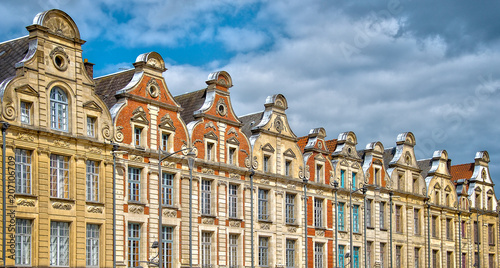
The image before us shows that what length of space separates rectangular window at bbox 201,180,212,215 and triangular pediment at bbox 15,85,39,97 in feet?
40.3

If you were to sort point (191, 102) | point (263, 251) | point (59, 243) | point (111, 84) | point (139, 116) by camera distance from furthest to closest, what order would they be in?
point (263, 251) → point (191, 102) → point (111, 84) → point (139, 116) → point (59, 243)

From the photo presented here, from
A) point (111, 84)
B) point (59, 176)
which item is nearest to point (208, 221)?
point (111, 84)

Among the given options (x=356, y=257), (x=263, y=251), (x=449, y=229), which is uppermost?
(x=449, y=229)

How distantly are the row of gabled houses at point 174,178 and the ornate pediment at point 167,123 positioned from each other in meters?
0.06

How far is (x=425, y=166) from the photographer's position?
68.6m

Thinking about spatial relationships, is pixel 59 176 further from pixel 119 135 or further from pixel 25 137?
pixel 119 135

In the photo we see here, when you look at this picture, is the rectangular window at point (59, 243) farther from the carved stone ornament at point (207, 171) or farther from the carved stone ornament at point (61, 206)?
the carved stone ornament at point (207, 171)

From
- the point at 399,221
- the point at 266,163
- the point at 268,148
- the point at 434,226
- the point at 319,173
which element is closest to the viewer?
the point at 268,148

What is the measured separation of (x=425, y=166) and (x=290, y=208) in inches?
844

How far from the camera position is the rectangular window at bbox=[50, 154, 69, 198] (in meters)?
36.5

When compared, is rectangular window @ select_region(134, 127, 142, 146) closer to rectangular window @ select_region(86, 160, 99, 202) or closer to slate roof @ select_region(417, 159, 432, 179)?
rectangular window @ select_region(86, 160, 99, 202)

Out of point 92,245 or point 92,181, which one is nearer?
point 92,245

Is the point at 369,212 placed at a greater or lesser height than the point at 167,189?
lesser

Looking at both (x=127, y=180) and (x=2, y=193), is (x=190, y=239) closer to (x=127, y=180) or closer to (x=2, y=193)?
(x=127, y=180)
